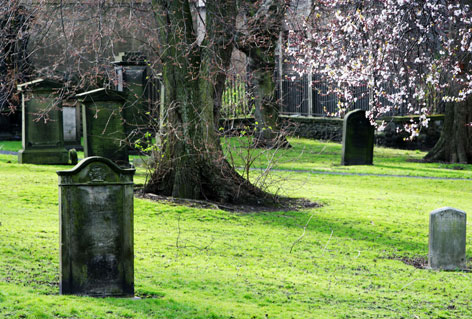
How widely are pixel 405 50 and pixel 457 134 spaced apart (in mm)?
6407

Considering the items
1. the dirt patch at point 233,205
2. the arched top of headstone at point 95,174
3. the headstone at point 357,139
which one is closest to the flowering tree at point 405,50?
the headstone at point 357,139

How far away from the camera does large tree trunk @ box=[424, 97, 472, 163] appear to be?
71.9ft

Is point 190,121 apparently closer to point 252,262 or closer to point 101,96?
point 101,96

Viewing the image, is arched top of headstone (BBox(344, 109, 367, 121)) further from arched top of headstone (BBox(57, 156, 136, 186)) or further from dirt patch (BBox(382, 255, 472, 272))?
arched top of headstone (BBox(57, 156, 136, 186))

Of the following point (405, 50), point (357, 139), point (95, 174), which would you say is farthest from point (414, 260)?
point (357, 139)

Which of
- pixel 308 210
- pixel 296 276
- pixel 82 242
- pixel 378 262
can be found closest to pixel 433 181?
pixel 308 210

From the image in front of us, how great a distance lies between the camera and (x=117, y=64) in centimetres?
2108

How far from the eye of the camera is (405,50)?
16.5m

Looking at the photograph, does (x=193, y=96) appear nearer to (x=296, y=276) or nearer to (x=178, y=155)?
(x=178, y=155)

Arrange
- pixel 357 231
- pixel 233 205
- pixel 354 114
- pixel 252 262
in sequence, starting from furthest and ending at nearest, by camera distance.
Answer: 1. pixel 354 114
2. pixel 233 205
3. pixel 357 231
4. pixel 252 262

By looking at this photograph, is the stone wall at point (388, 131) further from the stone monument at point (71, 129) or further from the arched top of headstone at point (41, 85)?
the arched top of headstone at point (41, 85)

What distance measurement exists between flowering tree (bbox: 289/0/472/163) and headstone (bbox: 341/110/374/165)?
539 mm

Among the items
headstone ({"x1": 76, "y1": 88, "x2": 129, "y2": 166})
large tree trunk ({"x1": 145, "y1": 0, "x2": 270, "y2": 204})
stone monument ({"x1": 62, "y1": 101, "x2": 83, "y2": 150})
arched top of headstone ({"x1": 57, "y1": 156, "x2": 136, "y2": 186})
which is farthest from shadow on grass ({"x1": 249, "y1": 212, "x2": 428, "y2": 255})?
stone monument ({"x1": 62, "y1": 101, "x2": 83, "y2": 150})

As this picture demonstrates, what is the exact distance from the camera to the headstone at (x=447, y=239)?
364 inches
